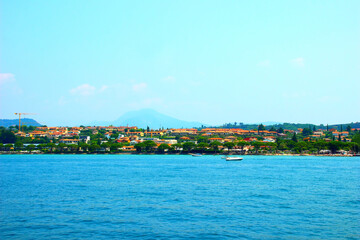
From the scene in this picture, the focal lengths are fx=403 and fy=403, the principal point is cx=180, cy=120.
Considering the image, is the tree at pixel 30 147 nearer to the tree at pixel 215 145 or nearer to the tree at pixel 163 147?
the tree at pixel 163 147

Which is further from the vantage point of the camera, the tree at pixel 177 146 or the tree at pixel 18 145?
the tree at pixel 18 145

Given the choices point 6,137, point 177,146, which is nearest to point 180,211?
point 177,146

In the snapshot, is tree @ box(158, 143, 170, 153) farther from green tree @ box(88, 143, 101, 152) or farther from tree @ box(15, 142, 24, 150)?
tree @ box(15, 142, 24, 150)

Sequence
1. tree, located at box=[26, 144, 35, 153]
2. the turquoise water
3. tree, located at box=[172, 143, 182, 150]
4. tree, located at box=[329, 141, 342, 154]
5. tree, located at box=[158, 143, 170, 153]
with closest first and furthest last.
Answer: the turquoise water
tree, located at box=[329, 141, 342, 154]
tree, located at box=[158, 143, 170, 153]
tree, located at box=[172, 143, 182, 150]
tree, located at box=[26, 144, 35, 153]

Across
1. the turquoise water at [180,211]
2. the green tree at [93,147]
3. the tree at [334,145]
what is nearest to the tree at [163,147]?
the green tree at [93,147]

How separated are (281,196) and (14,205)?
14.8m

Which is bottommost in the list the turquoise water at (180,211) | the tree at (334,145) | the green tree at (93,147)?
the turquoise water at (180,211)

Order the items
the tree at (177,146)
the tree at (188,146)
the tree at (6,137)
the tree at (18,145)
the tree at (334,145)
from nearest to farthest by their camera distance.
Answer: the tree at (334,145), the tree at (188,146), the tree at (177,146), the tree at (18,145), the tree at (6,137)

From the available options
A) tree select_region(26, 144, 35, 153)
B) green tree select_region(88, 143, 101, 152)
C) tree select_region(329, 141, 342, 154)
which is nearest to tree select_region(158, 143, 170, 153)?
green tree select_region(88, 143, 101, 152)

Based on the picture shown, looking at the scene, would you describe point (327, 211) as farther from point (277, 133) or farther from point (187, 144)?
point (277, 133)

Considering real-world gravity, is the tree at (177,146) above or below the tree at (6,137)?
below

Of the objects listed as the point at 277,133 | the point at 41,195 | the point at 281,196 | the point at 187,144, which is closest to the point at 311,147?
the point at 187,144

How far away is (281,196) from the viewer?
77.9 ft

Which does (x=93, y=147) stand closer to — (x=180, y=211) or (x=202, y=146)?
(x=202, y=146)
